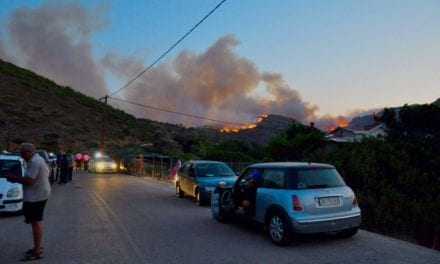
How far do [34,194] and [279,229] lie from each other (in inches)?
173

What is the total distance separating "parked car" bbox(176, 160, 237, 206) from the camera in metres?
13.9

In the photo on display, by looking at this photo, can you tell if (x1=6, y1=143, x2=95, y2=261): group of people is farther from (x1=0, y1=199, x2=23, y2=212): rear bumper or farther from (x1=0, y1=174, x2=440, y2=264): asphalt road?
(x1=0, y1=199, x2=23, y2=212): rear bumper

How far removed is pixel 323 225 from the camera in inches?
296

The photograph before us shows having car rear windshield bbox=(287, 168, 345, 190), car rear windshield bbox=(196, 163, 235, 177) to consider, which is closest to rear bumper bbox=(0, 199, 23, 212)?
car rear windshield bbox=(196, 163, 235, 177)

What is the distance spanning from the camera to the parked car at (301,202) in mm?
7504

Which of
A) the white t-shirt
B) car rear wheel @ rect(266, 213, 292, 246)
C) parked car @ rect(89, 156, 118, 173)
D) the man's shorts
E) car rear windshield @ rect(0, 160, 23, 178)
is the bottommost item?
car rear wheel @ rect(266, 213, 292, 246)

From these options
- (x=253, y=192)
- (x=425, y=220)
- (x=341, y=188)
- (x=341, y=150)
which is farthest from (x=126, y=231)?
(x=341, y=150)

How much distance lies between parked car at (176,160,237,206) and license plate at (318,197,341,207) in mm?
6107

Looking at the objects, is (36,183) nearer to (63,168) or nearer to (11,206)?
(11,206)

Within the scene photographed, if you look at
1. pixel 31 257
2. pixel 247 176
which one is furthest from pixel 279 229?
pixel 31 257

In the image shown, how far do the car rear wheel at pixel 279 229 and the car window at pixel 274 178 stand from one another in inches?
23.4

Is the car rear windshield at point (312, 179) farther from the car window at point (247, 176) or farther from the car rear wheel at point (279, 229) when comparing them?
the car window at point (247, 176)

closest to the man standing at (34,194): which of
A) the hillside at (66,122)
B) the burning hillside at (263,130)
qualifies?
the hillside at (66,122)

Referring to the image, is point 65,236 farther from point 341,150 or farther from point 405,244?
point 341,150
